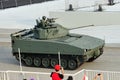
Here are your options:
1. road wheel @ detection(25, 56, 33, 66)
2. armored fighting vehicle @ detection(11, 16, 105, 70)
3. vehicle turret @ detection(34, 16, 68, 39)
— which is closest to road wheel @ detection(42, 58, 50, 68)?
armored fighting vehicle @ detection(11, 16, 105, 70)

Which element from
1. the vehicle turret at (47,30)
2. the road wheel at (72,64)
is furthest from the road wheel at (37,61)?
the road wheel at (72,64)

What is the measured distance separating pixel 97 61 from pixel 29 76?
19.6ft

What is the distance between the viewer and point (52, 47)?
18562 millimetres

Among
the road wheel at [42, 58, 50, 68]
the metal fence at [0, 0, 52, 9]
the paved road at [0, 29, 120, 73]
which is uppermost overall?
the metal fence at [0, 0, 52, 9]

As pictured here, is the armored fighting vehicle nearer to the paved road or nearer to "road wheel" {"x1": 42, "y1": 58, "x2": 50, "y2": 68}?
"road wheel" {"x1": 42, "y1": 58, "x2": 50, "y2": 68}

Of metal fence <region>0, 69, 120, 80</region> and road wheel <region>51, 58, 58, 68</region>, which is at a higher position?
metal fence <region>0, 69, 120, 80</region>

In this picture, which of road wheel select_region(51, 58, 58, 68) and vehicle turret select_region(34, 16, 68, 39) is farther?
vehicle turret select_region(34, 16, 68, 39)

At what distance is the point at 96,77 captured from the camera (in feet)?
47.0

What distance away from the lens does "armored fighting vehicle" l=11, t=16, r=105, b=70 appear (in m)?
18.2

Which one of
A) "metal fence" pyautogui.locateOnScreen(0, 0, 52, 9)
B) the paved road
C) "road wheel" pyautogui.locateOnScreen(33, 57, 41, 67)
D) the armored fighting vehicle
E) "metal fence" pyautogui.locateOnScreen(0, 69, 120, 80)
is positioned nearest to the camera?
"metal fence" pyautogui.locateOnScreen(0, 69, 120, 80)

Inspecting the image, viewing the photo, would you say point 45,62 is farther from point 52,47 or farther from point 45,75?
point 45,75

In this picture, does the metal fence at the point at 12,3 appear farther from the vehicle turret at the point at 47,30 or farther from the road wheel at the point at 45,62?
the road wheel at the point at 45,62

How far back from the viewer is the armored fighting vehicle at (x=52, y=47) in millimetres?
18234

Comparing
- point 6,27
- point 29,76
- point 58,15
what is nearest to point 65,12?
point 58,15
